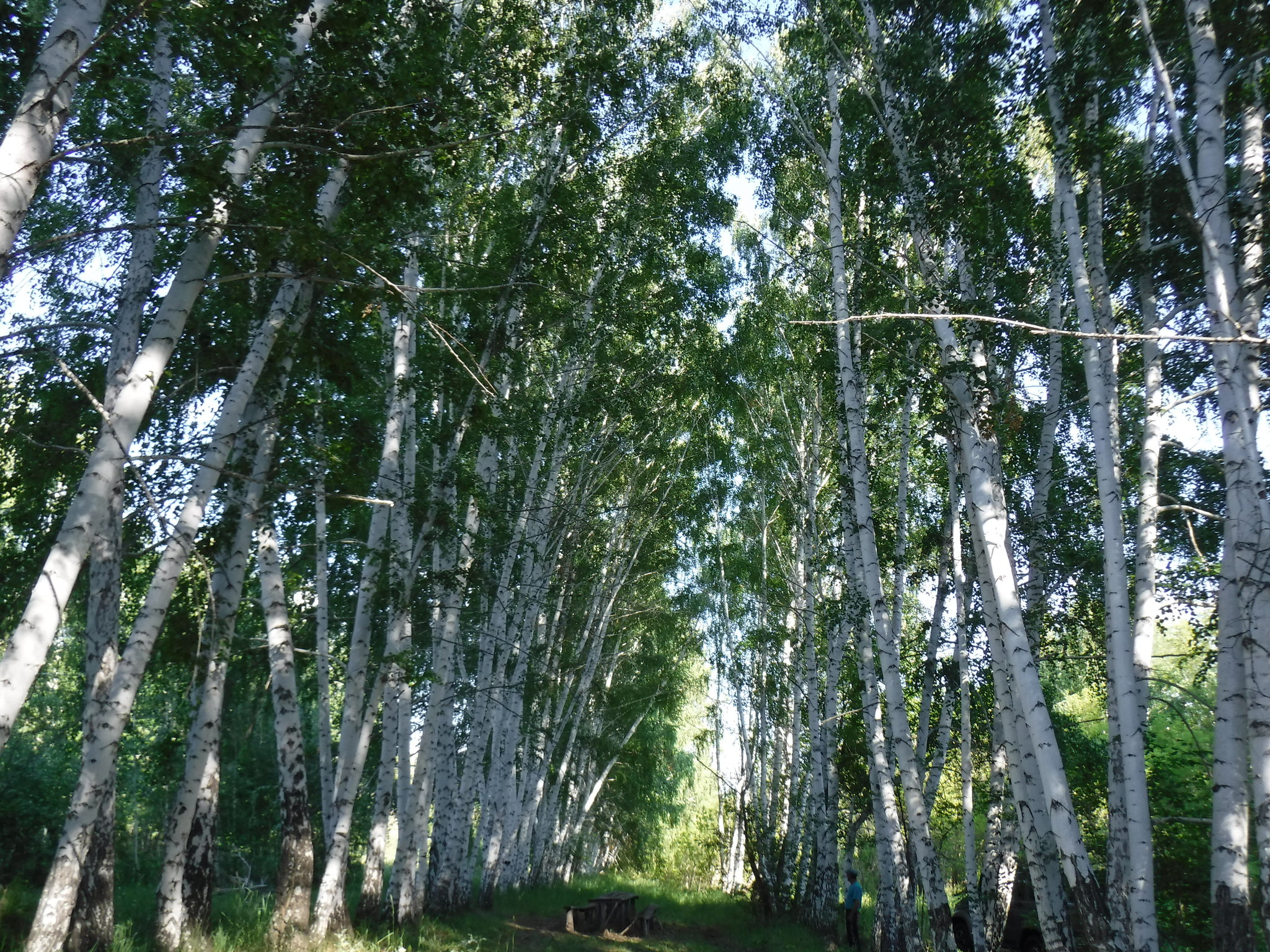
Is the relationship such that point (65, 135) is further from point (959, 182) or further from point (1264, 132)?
point (1264, 132)

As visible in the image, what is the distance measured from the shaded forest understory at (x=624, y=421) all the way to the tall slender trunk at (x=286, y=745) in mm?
67

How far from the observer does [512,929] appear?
42.5ft

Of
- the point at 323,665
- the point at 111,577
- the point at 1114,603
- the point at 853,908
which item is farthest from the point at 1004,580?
the point at 853,908

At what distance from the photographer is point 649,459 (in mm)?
20359

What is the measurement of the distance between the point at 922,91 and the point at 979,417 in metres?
4.04

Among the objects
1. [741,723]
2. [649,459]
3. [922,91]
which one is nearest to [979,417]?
[922,91]

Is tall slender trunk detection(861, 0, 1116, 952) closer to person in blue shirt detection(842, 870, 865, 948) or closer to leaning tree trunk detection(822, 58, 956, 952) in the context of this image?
leaning tree trunk detection(822, 58, 956, 952)

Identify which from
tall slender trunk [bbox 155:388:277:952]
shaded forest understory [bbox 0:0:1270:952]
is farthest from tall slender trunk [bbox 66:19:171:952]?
tall slender trunk [bbox 155:388:277:952]

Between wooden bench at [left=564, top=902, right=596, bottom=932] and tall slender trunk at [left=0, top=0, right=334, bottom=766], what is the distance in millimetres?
10529

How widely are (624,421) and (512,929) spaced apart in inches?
373

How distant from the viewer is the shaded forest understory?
5320mm

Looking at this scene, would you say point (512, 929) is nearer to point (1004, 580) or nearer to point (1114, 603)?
point (1004, 580)

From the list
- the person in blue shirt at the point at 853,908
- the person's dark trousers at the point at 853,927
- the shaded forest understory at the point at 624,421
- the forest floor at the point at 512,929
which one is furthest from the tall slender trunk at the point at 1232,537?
the person's dark trousers at the point at 853,927

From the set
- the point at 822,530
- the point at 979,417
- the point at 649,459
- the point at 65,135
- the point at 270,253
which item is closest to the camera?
the point at 270,253
